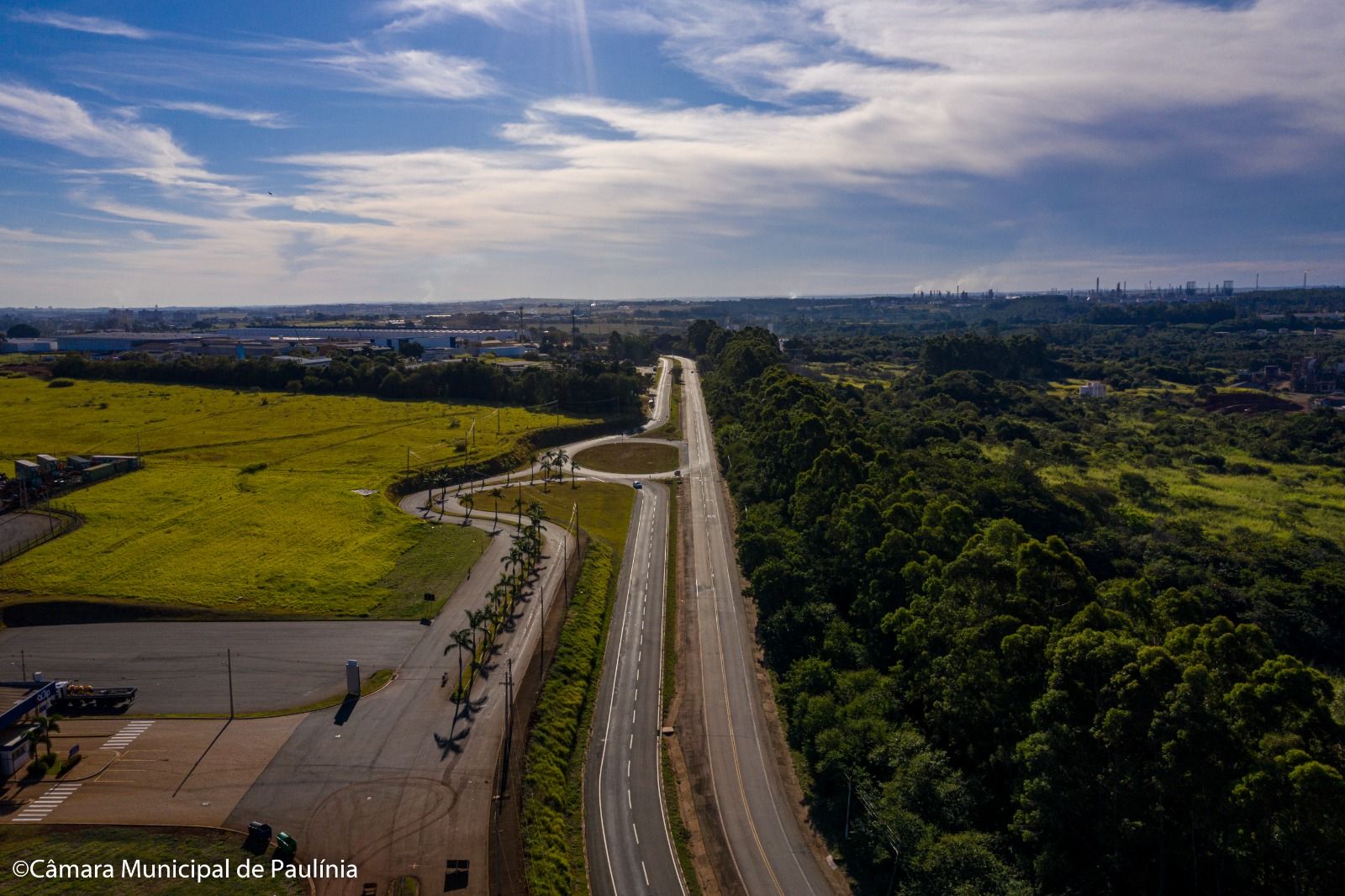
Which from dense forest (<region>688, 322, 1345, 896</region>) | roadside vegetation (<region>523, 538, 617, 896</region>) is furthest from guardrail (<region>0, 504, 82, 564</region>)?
dense forest (<region>688, 322, 1345, 896</region>)

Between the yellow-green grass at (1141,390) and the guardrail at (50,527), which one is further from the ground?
the yellow-green grass at (1141,390)

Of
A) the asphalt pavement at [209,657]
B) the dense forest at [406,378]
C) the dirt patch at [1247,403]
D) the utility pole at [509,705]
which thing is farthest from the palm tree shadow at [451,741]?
the dirt patch at [1247,403]

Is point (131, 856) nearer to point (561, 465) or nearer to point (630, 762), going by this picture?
point (630, 762)

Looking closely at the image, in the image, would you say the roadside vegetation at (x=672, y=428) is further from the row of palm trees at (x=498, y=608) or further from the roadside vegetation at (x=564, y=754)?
the roadside vegetation at (x=564, y=754)

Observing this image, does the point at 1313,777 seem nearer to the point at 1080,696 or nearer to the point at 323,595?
the point at 1080,696

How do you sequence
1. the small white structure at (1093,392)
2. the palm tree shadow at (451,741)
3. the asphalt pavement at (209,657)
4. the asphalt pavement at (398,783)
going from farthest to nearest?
1. the small white structure at (1093,392)
2. the asphalt pavement at (209,657)
3. the palm tree shadow at (451,741)
4. the asphalt pavement at (398,783)

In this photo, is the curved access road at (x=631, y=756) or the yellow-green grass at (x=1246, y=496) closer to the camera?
the curved access road at (x=631, y=756)

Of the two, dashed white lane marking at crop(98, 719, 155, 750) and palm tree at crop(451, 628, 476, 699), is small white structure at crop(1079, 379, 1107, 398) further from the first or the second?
dashed white lane marking at crop(98, 719, 155, 750)
